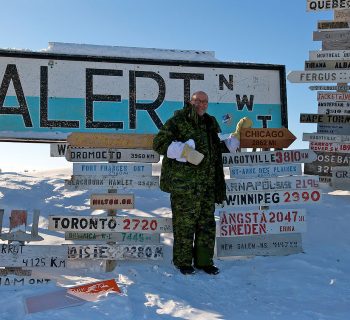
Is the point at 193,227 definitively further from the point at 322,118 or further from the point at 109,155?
the point at 322,118

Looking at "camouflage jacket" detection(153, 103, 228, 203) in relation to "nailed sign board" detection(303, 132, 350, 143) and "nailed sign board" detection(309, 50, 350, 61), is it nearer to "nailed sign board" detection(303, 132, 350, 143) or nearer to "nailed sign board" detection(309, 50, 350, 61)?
"nailed sign board" detection(303, 132, 350, 143)

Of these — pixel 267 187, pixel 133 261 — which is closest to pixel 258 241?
pixel 267 187

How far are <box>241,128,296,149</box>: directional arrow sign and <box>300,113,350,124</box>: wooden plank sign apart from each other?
3007 millimetres

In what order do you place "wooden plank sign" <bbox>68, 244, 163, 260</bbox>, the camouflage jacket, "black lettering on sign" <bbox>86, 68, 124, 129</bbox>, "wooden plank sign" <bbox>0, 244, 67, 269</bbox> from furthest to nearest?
"black lettering on sign" <bbox>86, 68, 124, 129</bbox> → "wooden plank sign" <bbox>68, 244, 163, 260</bbox> → the camouflage jacket → "wooden plank sign" <bbox>0, 244, 67, 269</bbox>

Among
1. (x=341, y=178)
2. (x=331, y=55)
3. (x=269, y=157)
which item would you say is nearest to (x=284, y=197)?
(x=269, y=157)

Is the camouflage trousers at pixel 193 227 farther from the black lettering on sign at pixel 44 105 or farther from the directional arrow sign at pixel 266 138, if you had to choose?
the black lettering on sign at pixel 44 105

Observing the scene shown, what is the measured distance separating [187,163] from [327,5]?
5.92m

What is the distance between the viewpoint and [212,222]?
527 cm

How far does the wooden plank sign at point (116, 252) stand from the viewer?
5.27 m

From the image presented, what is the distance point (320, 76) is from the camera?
8.42 m

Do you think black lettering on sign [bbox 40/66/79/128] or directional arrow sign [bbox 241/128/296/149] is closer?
directional arrow sign [bbox 241/128/296/149]

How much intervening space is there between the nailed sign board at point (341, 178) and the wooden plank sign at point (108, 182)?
15.9 feet

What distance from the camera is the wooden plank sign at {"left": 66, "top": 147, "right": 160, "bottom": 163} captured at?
5613mm

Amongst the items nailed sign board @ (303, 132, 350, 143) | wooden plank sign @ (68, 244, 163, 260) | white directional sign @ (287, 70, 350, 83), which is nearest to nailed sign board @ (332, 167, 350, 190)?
nailed sign board @ (303, 132, 350, 143)
